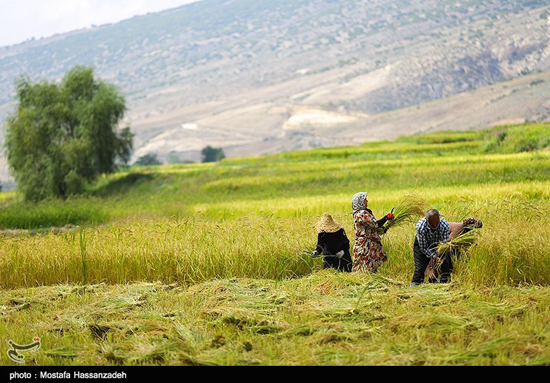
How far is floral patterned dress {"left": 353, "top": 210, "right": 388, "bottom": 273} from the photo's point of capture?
974cm

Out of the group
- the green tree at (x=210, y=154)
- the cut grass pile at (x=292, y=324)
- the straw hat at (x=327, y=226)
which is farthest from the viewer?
the green tree at (x=210, y=154)

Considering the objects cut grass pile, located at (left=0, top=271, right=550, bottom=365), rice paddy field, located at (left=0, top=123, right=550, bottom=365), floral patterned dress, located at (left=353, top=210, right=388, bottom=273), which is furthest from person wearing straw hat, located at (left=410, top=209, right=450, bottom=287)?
floral patterned dress, located at (left=353, top=210, right=388, bottom=273)

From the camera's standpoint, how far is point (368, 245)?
9812mm

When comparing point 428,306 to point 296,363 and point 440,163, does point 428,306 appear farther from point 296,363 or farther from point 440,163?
point 440,163

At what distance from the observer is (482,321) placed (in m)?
7.18

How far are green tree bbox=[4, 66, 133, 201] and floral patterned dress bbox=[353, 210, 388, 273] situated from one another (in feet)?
127

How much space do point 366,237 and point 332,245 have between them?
1.95 ft

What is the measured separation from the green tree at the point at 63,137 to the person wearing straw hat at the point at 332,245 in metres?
38.2

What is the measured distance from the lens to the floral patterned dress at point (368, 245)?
9.74m

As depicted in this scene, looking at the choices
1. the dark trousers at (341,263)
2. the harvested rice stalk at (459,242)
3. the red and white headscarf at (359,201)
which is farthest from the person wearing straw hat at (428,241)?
the dark trousers at (341,263)

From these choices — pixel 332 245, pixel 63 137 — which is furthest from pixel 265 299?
pixel 63 137

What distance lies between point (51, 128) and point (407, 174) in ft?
95.4

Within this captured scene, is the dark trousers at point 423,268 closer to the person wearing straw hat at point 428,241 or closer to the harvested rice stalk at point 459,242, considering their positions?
the person wearing straw hat at point 428,241

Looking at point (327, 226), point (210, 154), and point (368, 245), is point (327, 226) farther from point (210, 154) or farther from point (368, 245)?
point (210, 154)
